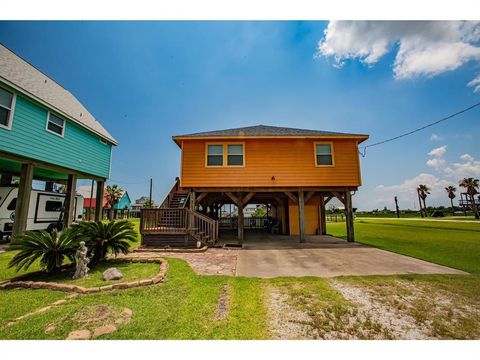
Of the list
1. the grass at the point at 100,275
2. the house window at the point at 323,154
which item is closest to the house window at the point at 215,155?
the house window at the point at 323,154

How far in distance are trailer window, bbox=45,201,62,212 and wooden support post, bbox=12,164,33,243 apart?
12.5 ft

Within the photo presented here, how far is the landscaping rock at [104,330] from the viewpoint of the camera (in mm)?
2511

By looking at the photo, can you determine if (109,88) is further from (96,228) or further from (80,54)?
(96,228)

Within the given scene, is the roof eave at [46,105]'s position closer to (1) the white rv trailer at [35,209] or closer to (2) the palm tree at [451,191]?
(1) the white rv trailer at [35,209]

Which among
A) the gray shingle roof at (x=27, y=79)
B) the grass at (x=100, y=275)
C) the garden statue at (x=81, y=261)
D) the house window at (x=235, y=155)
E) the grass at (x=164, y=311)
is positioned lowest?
the grass at (x=164, y=311)

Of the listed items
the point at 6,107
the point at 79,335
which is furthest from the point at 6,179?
the point at 79,335

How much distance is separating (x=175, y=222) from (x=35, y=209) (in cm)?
790

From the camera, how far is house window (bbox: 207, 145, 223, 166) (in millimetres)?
10211

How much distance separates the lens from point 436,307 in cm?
326

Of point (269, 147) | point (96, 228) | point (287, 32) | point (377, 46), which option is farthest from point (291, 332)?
point (269, 147)

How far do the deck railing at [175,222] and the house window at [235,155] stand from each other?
9.76 feet

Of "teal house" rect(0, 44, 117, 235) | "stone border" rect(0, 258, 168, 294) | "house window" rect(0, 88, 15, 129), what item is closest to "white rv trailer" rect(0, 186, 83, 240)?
"teal house" rect(0, 44, 117, 235)

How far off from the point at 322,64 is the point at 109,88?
8.35 metres

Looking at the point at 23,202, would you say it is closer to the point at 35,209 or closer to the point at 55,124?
the point at 35,209
